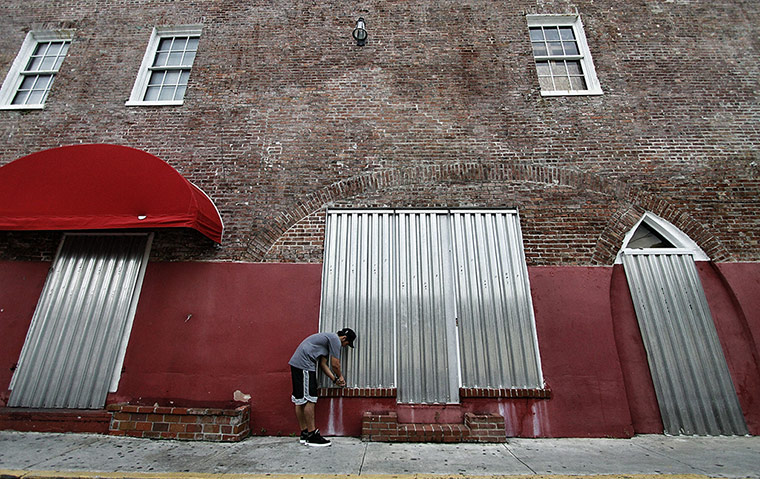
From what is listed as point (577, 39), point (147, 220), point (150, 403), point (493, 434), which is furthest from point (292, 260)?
point (577, 39)

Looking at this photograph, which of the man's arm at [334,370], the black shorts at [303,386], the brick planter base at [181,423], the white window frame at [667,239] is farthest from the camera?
the white window frame at [667,239]

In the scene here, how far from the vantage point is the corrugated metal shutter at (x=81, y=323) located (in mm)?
5465

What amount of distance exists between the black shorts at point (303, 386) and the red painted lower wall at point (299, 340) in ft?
1.64

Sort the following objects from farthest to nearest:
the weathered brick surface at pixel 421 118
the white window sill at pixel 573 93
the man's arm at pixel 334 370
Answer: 1. the white window sill at pixel 573 93
2. the weathered brick surface at pixel 421 118
3. the man's arm at pixel 334 370

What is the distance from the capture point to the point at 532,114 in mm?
7027

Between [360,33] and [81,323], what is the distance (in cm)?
720

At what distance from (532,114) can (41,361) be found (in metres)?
9.13

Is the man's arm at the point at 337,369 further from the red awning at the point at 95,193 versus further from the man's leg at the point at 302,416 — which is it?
the red awning at the point at 95,193

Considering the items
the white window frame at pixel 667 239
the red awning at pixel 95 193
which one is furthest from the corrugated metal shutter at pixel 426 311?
the red awning at pixel 95 193

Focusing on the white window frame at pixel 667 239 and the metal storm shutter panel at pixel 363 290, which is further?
the white window frame at pixel 667 239

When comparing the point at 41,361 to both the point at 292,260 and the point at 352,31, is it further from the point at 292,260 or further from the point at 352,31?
the point at 352,31

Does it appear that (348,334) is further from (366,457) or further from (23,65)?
(23,65)

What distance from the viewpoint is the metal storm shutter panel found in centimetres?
548

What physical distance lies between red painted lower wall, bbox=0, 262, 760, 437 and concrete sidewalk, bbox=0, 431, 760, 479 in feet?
1.21
